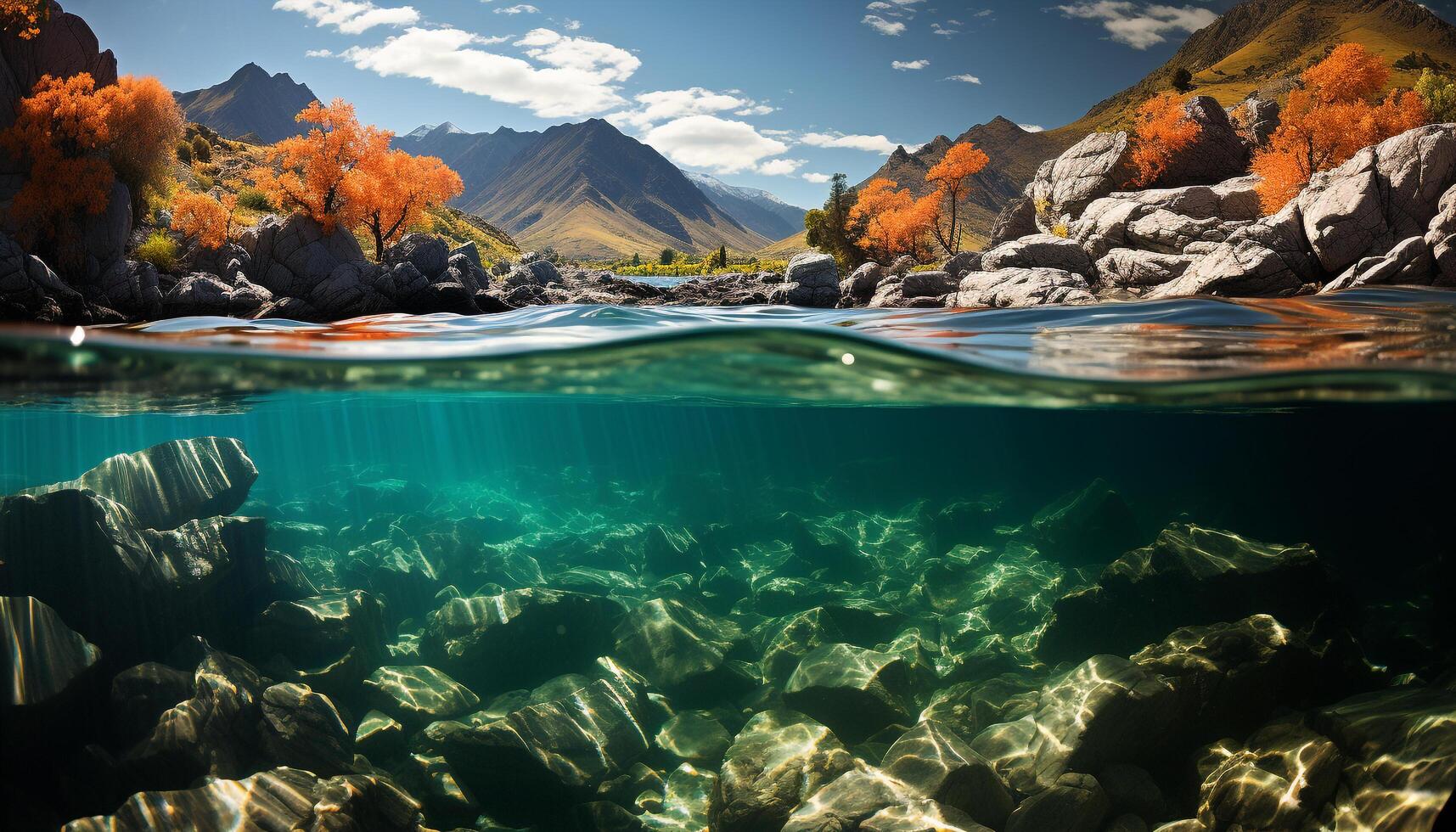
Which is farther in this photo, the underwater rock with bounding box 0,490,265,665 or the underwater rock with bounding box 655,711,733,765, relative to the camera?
the underwater rock with bounding box 0,490,265,665

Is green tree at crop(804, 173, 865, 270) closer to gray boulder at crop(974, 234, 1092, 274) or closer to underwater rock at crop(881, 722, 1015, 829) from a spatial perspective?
gray boulder at crop(974, 234, 1092, 274)

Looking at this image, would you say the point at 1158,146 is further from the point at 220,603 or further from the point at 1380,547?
the point at 220,603

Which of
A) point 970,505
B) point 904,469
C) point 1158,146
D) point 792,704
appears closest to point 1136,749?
point 792,704

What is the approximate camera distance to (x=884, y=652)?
29.8 feet

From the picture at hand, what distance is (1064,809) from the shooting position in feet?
20.3

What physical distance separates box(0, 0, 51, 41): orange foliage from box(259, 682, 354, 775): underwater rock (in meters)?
38.4

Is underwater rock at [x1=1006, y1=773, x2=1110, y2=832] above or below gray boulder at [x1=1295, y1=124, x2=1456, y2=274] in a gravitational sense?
below

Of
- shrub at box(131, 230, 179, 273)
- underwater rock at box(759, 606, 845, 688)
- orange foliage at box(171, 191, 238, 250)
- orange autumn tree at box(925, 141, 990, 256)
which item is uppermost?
orange autumn tree at box(925, 141, 990, 256)

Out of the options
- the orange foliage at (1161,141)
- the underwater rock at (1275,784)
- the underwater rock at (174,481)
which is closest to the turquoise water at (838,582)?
the underwater rock at (1275,784)

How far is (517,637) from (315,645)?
8.82 feet

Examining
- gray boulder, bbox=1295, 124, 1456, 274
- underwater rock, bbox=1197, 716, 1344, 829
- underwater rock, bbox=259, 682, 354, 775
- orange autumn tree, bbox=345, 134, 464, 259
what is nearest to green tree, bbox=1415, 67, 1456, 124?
gray boulder, bbox=1295, 124, 1456, 274

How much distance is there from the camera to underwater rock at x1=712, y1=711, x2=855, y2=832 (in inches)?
261

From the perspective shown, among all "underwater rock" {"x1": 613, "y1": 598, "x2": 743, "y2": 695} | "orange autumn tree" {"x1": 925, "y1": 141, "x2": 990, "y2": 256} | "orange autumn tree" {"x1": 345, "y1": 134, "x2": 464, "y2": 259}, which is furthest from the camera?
"orange autumn tree" {"x1": 925, "y1": 141, "x2": 990, "y2": 256}

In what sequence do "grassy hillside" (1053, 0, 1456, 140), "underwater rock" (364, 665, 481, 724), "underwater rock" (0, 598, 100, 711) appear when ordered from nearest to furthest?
"underwater rock" (0, 598, 100, 711) < "underwater rock" (364, 665, 481, 724) < "grassy hillside" (1053, 0, 1456, 140)
